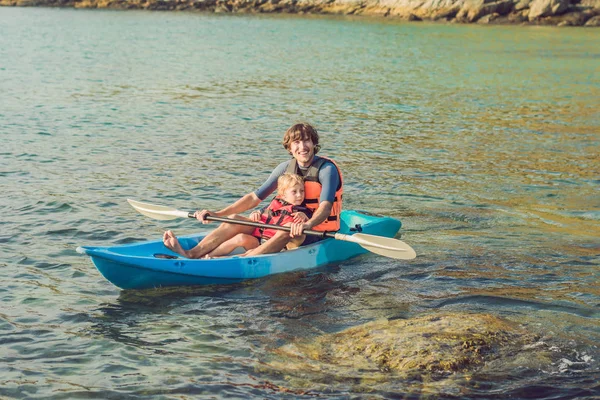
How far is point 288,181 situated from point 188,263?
130cm

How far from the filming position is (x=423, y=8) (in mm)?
52312

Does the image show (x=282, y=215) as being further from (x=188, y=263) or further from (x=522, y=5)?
(x=522, y=5)

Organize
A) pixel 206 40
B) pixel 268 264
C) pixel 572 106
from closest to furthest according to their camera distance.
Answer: pixel 268 264 → pixel 572 106 → pixel 206 40

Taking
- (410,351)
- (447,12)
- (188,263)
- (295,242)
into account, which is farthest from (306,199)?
(447,12)

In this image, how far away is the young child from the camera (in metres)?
7.68

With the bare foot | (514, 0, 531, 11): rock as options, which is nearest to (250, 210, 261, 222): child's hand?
the bare foot

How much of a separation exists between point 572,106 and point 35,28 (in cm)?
3455

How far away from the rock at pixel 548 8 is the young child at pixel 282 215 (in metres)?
43.5

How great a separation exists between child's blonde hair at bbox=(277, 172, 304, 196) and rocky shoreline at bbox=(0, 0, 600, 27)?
42.7m

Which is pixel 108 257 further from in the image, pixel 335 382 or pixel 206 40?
pixel 206 40

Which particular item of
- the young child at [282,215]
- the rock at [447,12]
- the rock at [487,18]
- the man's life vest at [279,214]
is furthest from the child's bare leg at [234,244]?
the rock at [447,12]

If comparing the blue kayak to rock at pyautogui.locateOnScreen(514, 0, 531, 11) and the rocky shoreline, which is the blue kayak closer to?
the rocky shoreline

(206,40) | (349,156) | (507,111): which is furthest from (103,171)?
(206,40)

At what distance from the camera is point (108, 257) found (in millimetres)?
6820
